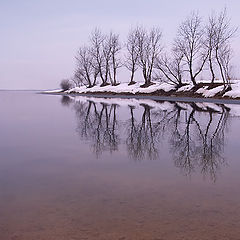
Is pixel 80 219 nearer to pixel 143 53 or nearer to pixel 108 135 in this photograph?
pixel 108 135

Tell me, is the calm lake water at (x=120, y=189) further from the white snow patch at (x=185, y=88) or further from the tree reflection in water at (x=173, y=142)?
the white snow patch at (x=185, y=88)

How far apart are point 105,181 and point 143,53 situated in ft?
191

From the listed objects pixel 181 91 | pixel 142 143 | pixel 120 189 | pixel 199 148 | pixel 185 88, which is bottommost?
pixel 120 189

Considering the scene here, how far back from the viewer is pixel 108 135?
10922 millimetres

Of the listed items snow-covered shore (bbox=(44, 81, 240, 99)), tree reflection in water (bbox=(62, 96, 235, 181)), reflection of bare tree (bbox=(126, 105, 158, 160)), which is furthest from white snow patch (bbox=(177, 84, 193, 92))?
reflection of bare tree (bbox=(126, 105, 158, 160))

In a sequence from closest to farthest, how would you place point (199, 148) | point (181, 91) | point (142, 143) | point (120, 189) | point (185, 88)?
point (120, 189)
point (199, 148)
point (142, 143)
point (181, 91)
point (185, 88)

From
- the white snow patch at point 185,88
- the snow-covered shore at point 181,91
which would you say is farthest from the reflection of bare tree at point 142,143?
the white snow patch at point 185,88

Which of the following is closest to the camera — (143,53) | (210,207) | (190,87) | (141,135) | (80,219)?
(80,219)

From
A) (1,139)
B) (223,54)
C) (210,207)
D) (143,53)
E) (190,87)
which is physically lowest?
(210,207)

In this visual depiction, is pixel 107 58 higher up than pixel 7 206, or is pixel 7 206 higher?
pixel 107 58

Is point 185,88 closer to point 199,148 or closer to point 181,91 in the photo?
point 181,91

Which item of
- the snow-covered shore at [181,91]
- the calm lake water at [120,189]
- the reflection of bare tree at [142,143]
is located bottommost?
the calm lake water at [120,189]

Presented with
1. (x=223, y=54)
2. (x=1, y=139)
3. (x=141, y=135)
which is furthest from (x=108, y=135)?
(x=223, y=54)

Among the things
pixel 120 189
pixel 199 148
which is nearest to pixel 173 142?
pixel 199 148
